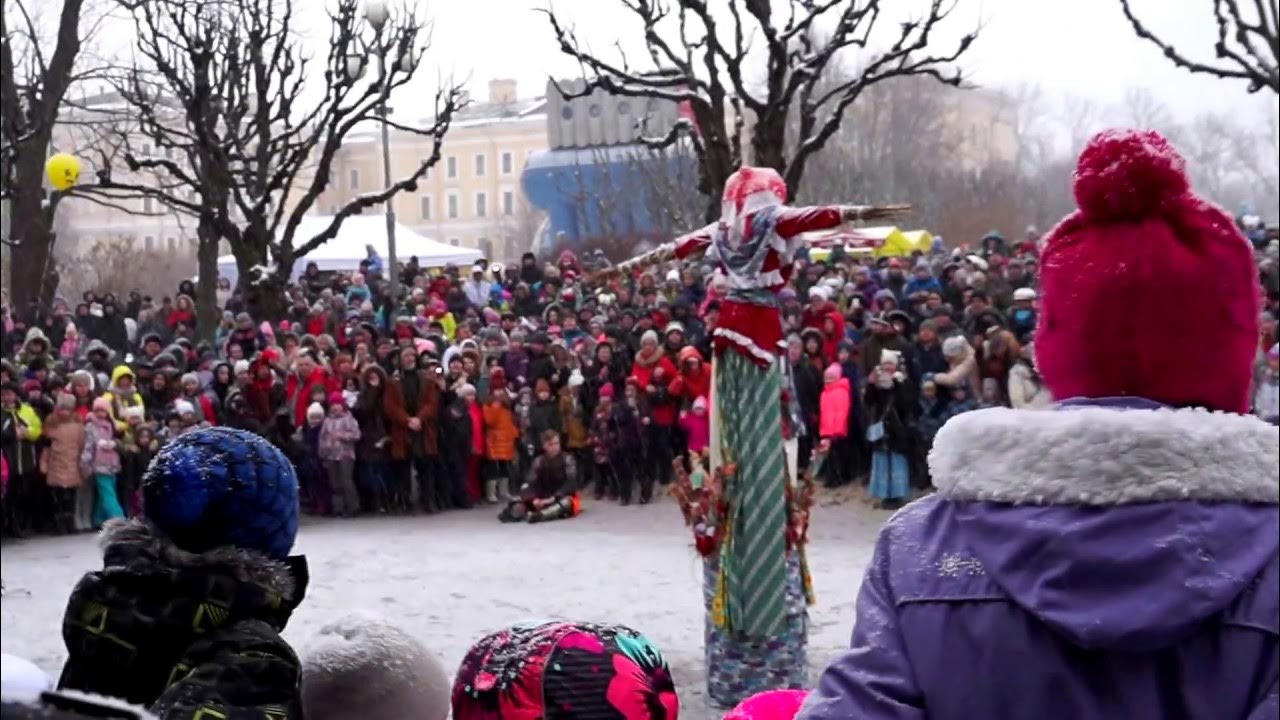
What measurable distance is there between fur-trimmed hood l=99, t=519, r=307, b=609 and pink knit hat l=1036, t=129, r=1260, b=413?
1.11m

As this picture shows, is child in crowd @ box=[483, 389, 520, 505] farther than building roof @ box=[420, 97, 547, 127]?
No

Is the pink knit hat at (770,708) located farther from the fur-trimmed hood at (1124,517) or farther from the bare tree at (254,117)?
the bare tree at (254,117)

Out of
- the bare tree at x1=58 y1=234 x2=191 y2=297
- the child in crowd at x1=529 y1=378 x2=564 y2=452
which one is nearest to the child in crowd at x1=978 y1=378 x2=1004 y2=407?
the child in crowd at x1=529 y1=378 x2=564 y2=452

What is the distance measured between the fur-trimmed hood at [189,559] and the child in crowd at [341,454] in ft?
39.0

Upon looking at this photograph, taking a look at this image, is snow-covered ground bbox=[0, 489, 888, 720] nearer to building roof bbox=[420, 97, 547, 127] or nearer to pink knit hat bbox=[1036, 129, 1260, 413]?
pink knit hat bbox=[1036, 129, 1260, 413]

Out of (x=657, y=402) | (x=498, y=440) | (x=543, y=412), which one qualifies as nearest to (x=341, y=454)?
(x=498, y=440)

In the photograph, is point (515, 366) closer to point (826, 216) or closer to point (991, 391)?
point (991, 391)

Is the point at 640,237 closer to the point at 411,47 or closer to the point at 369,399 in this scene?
the point at 411,47

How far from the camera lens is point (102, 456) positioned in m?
13.2

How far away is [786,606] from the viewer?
6.84 meters

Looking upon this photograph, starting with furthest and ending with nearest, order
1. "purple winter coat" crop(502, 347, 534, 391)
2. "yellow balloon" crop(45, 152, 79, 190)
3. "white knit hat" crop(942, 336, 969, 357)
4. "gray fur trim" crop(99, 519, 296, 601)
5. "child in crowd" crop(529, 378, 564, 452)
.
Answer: "yellow balloon" crop(45, 152, 79, 190) → "purple winter coat" crop(502, 347, 534, 391) → "child in crowd" crop(529, 378, 564, 452) → "white knit hat" crop(942, 336, 969, 357) → "gray fur trim" crop(99, 519, 296, 601)

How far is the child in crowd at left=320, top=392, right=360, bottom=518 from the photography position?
1395 cm

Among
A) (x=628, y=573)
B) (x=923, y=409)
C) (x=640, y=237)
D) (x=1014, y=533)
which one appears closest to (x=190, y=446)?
(x=1014, y=533)

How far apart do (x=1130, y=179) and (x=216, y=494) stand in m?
1.30
